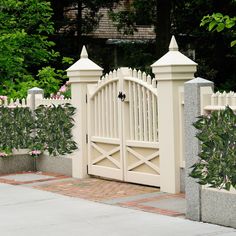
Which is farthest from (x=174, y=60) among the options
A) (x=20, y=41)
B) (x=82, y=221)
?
(x=20, y=41)

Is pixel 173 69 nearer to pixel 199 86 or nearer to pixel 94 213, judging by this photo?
pixel 199 86

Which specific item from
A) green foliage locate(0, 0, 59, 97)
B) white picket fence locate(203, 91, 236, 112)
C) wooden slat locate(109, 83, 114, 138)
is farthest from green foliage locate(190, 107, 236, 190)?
green foliage locate(0, 0, 59, 97)

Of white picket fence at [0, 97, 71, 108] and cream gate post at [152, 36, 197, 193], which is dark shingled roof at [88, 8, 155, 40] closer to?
white picket fence at [0, 97, 71, 108]

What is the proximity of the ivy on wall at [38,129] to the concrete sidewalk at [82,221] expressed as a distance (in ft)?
8.43

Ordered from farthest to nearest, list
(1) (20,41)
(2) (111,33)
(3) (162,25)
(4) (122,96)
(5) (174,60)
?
1. (2) (111,33)
2. (3) (162,25)
3. (1) (20,41)
4. (4) (122,96)
5. (5) (174,60)

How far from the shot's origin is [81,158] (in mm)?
13000

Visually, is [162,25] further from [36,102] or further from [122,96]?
[122,96]

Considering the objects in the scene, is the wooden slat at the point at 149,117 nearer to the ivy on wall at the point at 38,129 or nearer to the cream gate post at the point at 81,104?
the cream gate post at the point at 81,104

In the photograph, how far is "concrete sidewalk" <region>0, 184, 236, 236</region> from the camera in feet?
27.3

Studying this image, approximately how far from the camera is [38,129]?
1415cm

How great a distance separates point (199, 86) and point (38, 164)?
5.75 meters

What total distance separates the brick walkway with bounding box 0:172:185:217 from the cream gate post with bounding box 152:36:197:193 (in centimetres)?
31

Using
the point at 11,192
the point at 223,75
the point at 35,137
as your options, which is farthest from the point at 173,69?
the point at 223,75

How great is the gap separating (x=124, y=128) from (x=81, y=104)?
139cm
